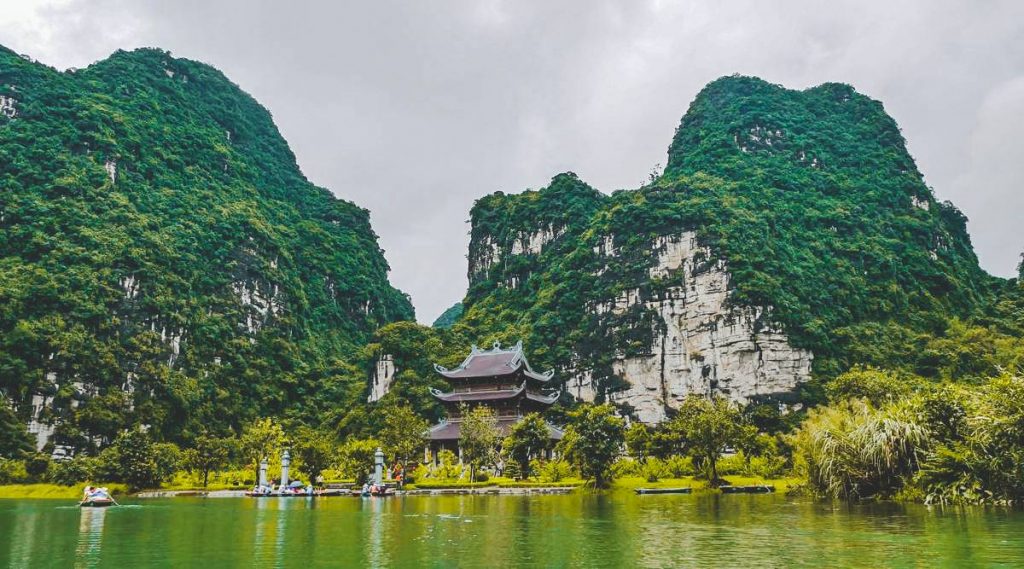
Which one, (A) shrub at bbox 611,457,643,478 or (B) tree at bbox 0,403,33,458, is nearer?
(A) shrub at bbox 611,457,643,478

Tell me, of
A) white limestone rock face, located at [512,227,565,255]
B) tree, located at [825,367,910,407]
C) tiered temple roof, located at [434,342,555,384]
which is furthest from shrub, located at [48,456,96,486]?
white limestone rock face, located at [512,227,565,255]

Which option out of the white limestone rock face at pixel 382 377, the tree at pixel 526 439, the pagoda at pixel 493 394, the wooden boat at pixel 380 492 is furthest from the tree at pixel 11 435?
the tree at pixel 526 439

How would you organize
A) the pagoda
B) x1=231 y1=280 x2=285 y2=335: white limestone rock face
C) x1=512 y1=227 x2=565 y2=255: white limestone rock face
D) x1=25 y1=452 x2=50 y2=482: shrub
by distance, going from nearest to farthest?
x1=25 y1=452 x2=50 y2=482: shrub < the pagoda < x1=231 y1=280 x2=285 y2=335: white limestone rock face < x1=512 y1=227 x2=565 y2=255: white limestone rock face

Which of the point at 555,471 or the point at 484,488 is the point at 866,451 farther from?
the point at 484,488

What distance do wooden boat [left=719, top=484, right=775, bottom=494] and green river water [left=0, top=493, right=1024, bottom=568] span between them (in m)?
13.8

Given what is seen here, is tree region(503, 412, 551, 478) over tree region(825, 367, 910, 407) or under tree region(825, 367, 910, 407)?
under

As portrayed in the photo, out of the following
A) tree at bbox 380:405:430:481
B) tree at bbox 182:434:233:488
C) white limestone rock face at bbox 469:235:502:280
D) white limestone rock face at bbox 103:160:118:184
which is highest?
white limestone rock face at bbox 103:160:118:184

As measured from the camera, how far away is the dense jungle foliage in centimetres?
6756

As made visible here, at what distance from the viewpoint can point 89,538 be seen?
16297mm

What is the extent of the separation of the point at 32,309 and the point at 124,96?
177 feet

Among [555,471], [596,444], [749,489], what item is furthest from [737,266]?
[596,444]

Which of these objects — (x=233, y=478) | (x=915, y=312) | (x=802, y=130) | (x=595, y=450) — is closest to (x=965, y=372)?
(x=915, y=312)

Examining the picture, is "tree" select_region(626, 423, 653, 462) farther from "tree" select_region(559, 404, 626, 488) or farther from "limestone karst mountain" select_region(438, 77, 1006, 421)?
"limestone karst mountain" select_region(438, 77, 1006, 421)

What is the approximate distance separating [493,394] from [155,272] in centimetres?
4569
